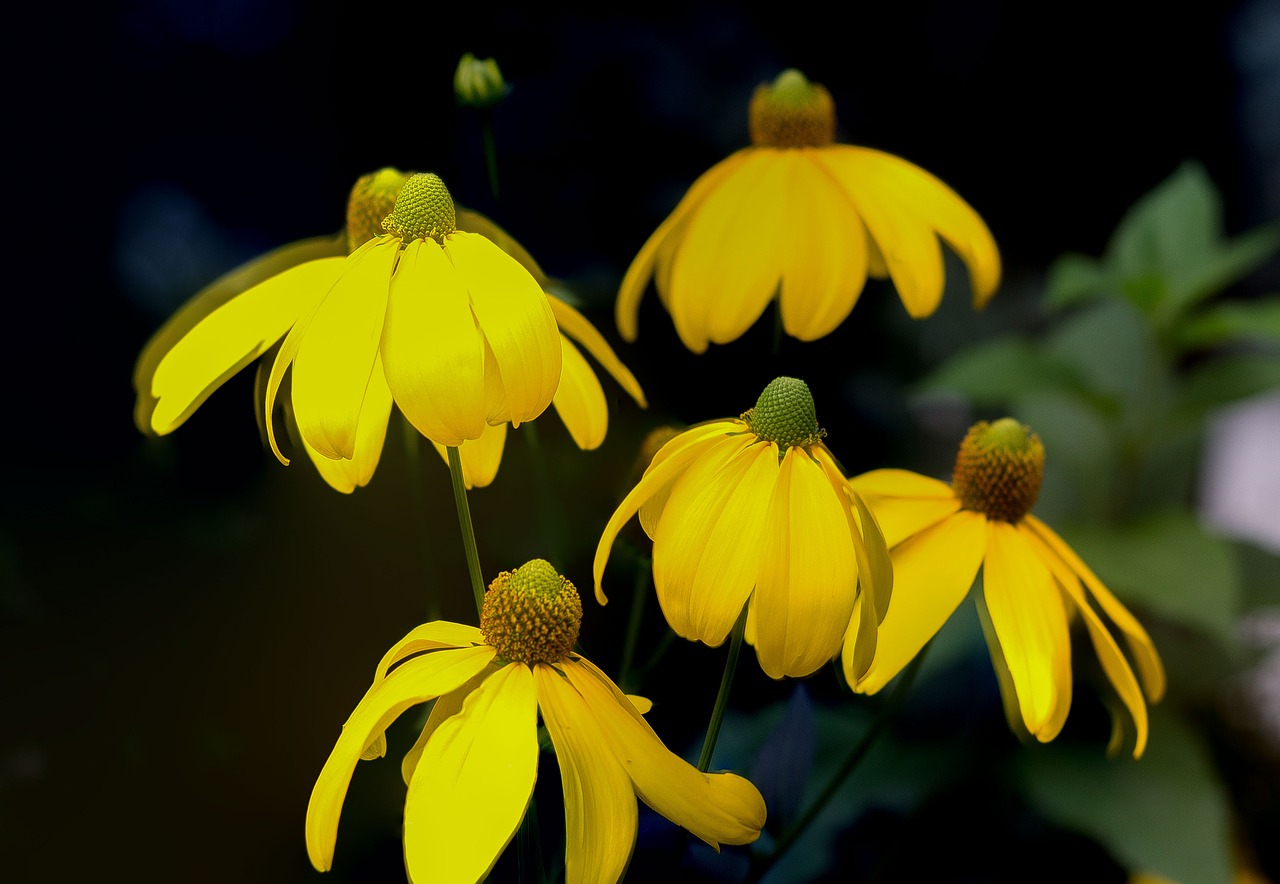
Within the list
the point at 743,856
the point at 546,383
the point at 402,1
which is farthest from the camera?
the point at 402,1

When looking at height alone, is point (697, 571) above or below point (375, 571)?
above

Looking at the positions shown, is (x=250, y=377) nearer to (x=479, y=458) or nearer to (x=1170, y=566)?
(x=479, y=458)

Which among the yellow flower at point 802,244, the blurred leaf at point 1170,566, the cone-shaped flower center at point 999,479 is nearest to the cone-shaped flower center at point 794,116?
the yellow flower at point 802,244

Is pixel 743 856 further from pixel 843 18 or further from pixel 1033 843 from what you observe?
pixel 843 18

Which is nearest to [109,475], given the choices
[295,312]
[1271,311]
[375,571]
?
[375,571]

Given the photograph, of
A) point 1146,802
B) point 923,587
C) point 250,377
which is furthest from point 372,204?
point 1146,802

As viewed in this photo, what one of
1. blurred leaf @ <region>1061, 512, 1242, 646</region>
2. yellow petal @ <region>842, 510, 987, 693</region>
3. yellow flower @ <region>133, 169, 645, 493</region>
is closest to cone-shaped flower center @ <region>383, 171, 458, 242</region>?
yellow flower @ <region>133, 169, 645, 493</region>
